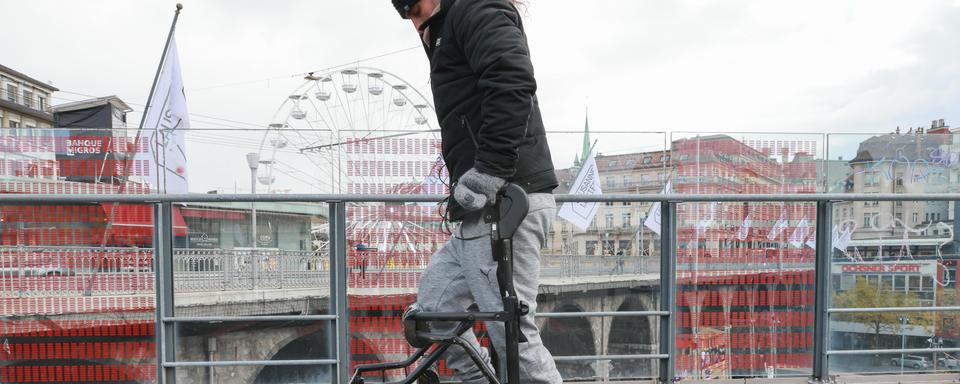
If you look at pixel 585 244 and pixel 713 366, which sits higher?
pixel 585 244

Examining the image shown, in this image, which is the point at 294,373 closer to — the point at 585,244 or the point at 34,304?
the point at 34,304

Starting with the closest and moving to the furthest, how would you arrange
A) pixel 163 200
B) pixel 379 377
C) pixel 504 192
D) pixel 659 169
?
1. pixel 504 192
2. pixel 379 377
3. pixel 163 200
4. pixel 659 169

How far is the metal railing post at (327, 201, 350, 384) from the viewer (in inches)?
114

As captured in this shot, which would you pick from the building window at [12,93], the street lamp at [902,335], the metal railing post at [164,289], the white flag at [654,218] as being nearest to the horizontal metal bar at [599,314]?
the white flag at [654,218]

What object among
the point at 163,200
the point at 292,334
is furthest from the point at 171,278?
the point at 292,334

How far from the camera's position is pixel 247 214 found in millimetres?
2994

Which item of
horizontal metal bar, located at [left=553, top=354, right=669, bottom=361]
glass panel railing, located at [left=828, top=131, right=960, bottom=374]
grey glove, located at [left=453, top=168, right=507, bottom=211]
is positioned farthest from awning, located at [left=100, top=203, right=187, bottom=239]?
glass panel railing, located at [left=828, top=131, right=960, bottom=374]

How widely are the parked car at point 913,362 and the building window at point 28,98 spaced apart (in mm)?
74811

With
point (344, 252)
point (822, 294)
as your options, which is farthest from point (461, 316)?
point (822, 294)

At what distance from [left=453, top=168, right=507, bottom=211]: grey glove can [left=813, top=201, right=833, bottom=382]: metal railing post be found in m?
2.36

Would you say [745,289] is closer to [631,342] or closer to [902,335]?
[631,342]

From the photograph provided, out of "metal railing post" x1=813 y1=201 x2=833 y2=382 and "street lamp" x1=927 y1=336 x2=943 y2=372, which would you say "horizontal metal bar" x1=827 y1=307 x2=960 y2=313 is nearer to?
"metal railing post" x1=813 y1=201 x2=833 y2=382

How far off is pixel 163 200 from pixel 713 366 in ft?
10.0

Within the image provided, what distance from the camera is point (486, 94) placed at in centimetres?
159
